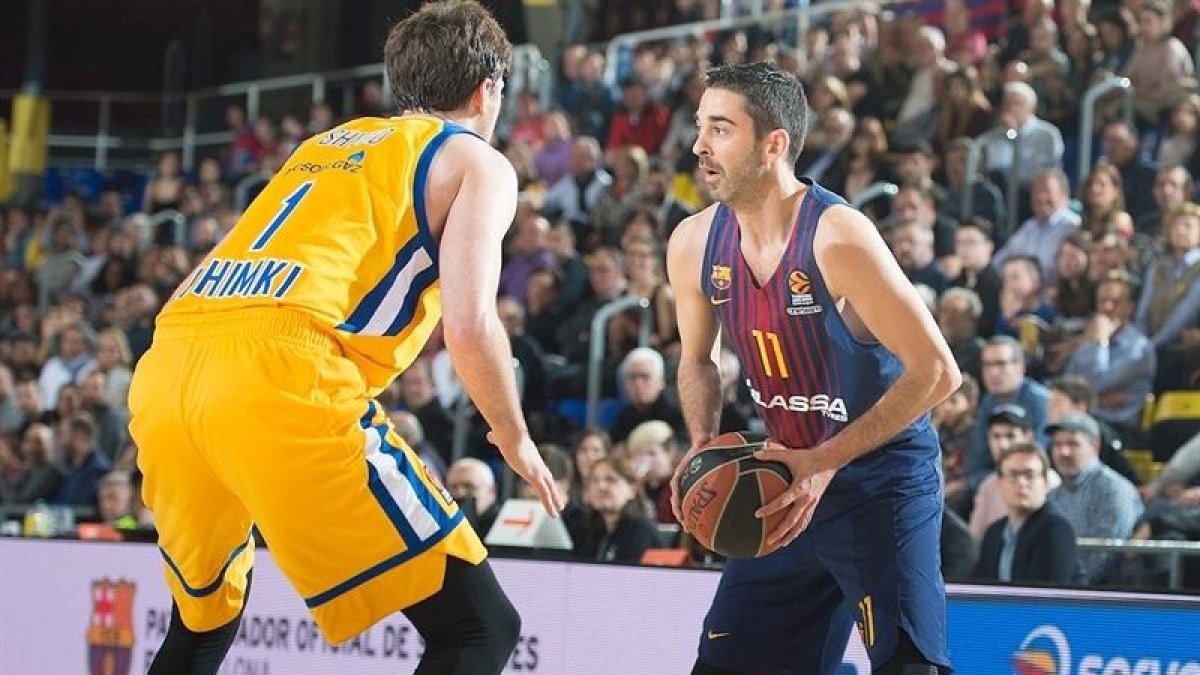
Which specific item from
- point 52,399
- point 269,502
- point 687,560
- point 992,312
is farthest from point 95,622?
point 52,399

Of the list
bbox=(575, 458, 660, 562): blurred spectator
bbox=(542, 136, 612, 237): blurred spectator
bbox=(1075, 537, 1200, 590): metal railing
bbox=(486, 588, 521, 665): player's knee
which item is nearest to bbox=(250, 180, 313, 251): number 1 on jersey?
bbox=(486, 588, 521, 665): player's knee

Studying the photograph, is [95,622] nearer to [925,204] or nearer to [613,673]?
[613,673]

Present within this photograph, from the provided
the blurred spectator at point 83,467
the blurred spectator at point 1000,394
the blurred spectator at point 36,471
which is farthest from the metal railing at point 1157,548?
the blurred spectator at point 36,471

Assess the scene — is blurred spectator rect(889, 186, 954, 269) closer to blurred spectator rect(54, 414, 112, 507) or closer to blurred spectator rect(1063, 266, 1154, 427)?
blurred spectator rect(1063, 266, 1154, 427)

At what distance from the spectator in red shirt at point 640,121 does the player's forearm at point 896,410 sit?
10882 mm

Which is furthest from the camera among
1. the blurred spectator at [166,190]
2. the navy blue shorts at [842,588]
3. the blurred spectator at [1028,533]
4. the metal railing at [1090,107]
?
the blurred spectator at [166,190]

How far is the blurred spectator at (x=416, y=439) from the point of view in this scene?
10781 mm

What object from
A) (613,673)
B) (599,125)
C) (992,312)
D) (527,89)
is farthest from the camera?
(527,89)

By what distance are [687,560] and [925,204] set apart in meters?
3.87

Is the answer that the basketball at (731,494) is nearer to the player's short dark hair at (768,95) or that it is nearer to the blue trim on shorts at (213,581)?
the player's short dark hair at (768,95)

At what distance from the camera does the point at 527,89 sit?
17.8m

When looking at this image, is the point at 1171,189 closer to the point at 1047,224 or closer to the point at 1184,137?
the point at 1047,224

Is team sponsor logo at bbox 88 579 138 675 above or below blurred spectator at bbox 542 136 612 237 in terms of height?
below

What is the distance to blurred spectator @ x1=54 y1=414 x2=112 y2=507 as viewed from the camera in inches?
504
